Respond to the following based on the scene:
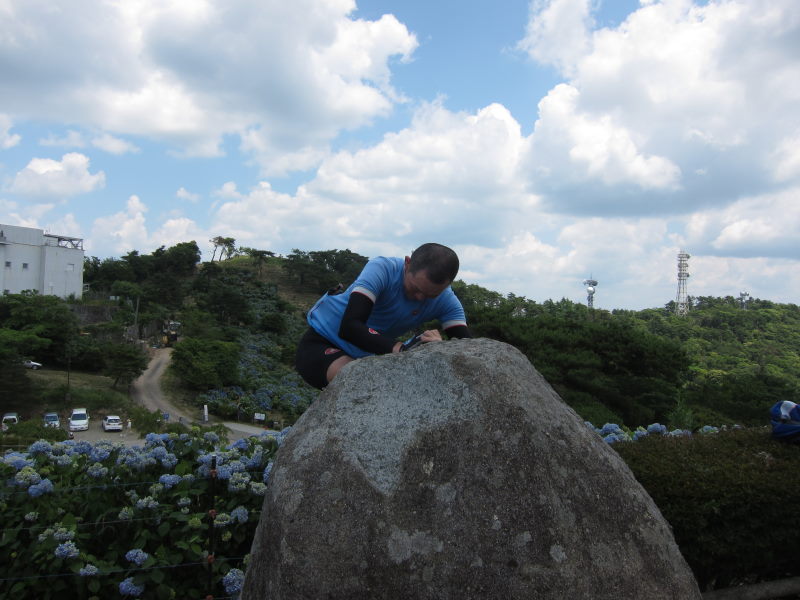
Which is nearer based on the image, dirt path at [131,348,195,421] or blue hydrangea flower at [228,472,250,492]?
blue hydrangea flower at [228,472,250,492]

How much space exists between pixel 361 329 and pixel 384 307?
0.37m

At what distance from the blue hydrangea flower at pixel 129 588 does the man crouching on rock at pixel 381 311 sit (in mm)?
1211

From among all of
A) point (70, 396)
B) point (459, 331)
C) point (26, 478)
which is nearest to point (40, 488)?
point (26, 478)

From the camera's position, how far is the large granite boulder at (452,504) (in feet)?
5.81

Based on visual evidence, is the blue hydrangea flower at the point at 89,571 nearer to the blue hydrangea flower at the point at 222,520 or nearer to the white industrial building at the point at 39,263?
the blue hydrangea flower at the point at 222,520

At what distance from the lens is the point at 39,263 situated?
40.4 metres

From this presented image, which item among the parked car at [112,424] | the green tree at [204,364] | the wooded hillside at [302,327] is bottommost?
the parked car at [112,424]

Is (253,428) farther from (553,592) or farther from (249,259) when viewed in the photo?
(249,259)

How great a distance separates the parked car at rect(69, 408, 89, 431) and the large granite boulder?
2130cm

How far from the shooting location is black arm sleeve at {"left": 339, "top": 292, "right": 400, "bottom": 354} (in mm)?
2600

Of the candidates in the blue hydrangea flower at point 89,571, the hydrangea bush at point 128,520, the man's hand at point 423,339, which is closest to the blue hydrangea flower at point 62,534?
the hydrangea bush at point 128,520

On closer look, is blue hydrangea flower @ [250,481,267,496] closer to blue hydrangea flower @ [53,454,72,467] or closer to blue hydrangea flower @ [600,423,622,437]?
blue hydrangea flower @ [53,454,72,467]

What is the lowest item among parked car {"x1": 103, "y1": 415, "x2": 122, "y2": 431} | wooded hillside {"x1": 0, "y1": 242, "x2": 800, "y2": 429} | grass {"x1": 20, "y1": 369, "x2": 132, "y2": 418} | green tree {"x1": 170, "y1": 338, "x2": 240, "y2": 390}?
parked car {"x1": 103, "y1": 415, "x2": 122, "y2": 431}

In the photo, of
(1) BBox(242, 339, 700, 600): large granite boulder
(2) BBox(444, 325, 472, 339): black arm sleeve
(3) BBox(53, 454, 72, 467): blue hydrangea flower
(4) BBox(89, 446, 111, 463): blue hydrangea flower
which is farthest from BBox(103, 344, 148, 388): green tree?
(1) BBox(242, 339, 700, 600): large granite boulder
